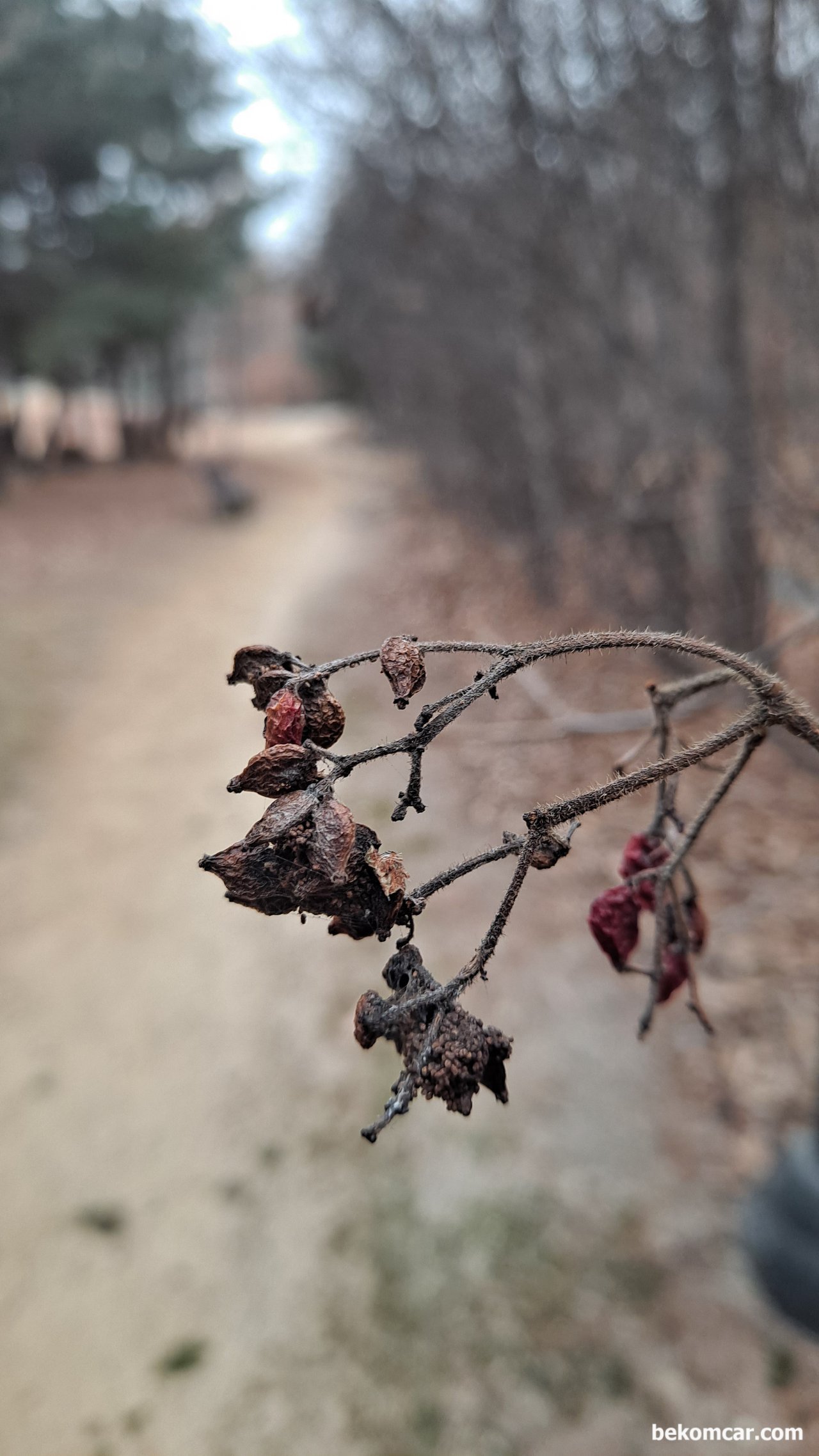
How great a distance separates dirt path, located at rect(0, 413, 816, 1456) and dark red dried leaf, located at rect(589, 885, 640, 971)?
2374 millimetres

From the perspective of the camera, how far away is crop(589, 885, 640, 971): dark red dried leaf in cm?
120

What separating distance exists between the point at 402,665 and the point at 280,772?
0.13 meters

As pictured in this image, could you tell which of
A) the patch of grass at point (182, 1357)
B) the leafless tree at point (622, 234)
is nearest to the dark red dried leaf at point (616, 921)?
the patch of grass at point (182, 1357)

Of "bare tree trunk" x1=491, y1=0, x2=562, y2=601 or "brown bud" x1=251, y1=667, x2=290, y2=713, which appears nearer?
"brown bud" x1=251, y1=667, x2=290, y2=713

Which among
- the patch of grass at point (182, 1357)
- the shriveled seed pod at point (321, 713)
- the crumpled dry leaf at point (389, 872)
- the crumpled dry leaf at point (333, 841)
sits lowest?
the patch of grass at point (182, 1357)

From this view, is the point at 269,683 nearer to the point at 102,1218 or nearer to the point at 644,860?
the point at 644,860

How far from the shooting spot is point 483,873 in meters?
4.75

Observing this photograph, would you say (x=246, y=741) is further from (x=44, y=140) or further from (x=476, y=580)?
(x=44, y=140)

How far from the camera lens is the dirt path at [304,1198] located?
2.96 metres

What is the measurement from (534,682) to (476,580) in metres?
5.08

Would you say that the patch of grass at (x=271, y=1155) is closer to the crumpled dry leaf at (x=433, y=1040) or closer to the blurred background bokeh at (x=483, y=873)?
the blurred background bokeh at (x=483, y=873)

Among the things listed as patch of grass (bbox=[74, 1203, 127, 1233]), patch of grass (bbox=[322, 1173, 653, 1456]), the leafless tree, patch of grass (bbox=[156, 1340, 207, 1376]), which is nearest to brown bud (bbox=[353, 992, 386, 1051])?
patch of grass (bbox=[322, 1173, 653, 1456])

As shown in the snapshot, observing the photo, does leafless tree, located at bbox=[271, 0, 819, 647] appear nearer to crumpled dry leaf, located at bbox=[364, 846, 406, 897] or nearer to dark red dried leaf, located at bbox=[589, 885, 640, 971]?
dark red dried leaf, located at bbox=[589, 885, 640, 971]

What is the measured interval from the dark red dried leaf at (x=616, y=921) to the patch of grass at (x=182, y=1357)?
8.89 feet
